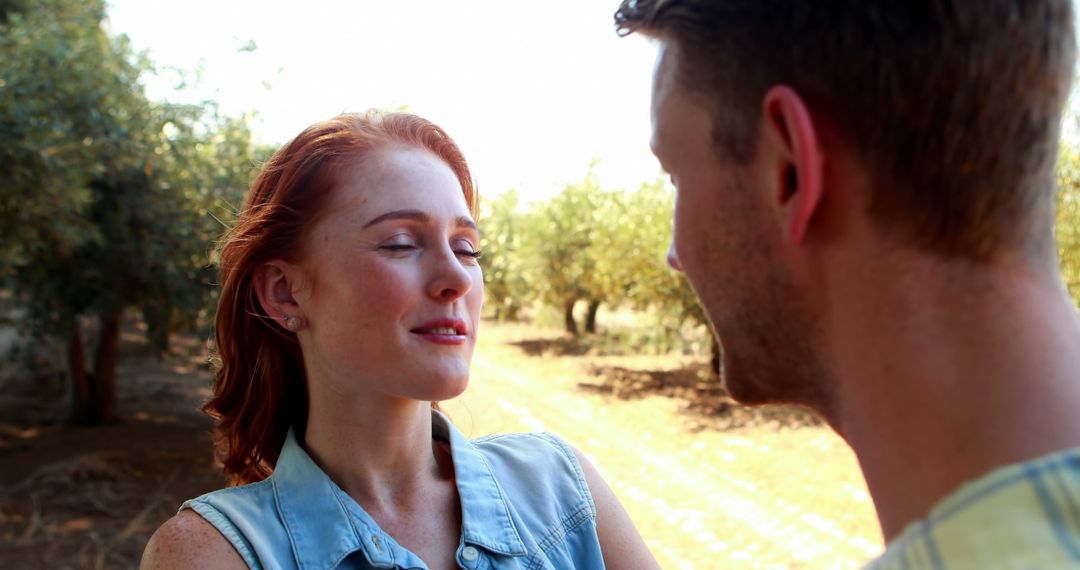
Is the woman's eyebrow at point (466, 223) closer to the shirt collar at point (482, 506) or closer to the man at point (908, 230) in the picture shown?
the shirt collar at point (482, 506)

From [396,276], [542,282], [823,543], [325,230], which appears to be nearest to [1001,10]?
[396,276]

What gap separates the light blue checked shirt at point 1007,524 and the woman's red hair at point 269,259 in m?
1.47

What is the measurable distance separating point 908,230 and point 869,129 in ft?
A: 0.39

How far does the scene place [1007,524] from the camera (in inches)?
28.2

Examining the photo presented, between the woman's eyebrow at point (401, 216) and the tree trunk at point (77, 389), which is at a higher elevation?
the woman's eyebrow at point (401, 216)

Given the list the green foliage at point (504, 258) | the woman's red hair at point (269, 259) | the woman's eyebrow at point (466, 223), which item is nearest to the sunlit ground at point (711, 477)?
the woman's red hair at point (269, 259)

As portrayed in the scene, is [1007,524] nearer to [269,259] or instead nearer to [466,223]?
[466,223]

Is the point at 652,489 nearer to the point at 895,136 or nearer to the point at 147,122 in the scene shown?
the point at 147,122

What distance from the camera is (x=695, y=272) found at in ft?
3.51

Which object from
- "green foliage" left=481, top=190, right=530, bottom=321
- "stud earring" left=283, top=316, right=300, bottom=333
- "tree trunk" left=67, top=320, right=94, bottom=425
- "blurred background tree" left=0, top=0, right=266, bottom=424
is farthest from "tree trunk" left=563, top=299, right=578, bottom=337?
"stud earring" left=283, top=316, right=300, bottom=333

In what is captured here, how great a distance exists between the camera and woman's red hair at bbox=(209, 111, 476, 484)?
6.27 feet

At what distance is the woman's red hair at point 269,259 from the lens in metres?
1.91

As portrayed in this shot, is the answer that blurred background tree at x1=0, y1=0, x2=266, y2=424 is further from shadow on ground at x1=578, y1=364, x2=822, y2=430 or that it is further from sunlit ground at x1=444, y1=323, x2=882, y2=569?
shadow on ground at x1=578, y1=364, x2=822, y2=430

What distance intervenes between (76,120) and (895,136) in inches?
319
